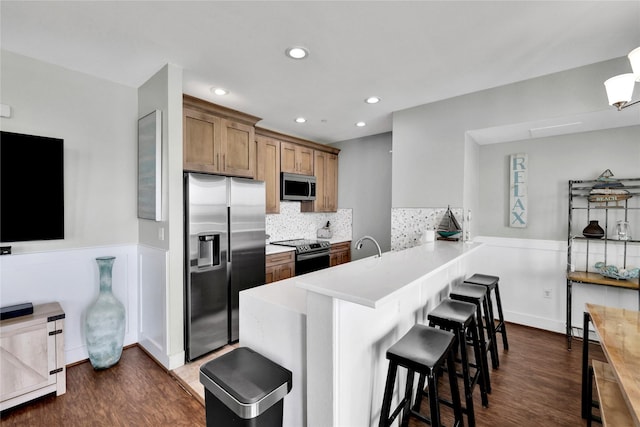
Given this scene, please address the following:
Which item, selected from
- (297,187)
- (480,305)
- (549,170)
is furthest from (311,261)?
Result: (549,170)

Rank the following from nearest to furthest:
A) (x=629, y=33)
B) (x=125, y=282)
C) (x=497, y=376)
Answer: (x=629, y=33), (x=497, y=376), (x=125, y=282)

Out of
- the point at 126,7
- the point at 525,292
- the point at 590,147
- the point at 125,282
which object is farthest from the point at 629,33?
the point at 125,282

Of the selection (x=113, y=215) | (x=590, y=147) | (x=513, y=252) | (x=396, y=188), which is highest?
(x=590, y=147)

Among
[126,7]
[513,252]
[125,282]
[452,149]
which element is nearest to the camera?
[126,7]

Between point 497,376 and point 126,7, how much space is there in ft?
12.4

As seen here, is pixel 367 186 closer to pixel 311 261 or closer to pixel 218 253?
pixel 311 261

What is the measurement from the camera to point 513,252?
344 centimetres

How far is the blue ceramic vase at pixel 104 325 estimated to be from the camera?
7.98 ft

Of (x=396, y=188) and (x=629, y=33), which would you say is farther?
(x=396, y=188)

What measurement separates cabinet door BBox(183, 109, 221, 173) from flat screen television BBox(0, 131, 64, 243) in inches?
39.1

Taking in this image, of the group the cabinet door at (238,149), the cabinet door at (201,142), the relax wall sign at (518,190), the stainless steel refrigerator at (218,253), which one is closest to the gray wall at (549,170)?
the relax wall sign at (518,190)

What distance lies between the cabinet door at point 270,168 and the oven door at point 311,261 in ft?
2.51

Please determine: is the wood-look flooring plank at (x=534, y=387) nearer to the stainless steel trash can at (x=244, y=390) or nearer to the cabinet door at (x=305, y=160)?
the stainless steel trash can at (x=244, y=390)

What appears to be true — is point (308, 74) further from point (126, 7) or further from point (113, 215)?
point (113, 215)
